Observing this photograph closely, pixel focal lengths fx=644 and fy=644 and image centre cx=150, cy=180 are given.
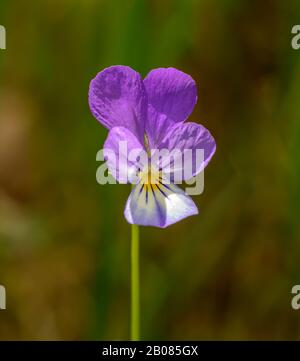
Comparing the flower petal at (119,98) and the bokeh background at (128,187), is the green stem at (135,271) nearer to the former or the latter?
the flower petal at (119,98)

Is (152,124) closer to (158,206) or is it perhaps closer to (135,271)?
(158,206)

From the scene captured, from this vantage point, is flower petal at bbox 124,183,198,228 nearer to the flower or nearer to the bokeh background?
the flower

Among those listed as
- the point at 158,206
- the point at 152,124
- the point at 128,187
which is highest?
the point at 152,124

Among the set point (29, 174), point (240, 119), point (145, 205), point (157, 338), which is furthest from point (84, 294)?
point (145, 205)

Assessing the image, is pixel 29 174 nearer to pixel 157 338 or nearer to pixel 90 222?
pixel 90 222

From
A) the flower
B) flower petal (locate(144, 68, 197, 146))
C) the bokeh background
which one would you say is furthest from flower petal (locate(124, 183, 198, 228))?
the bokeh background

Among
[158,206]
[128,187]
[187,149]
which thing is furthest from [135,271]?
[128,187]

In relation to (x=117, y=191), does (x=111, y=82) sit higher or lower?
higher
